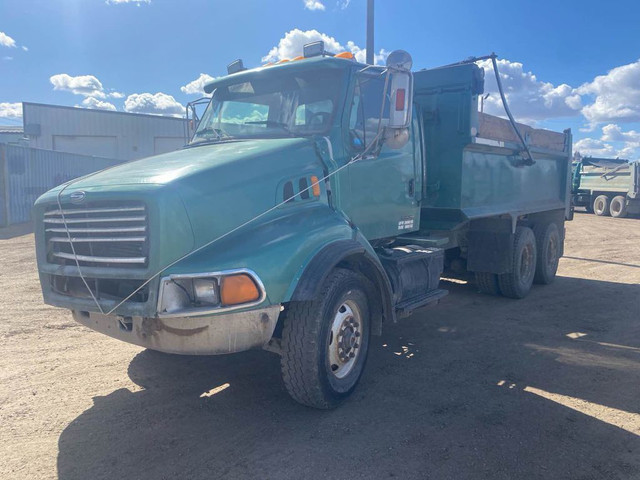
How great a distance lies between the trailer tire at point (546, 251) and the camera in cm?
892

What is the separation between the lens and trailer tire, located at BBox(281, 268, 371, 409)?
3803 mm

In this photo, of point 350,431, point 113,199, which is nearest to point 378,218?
point 350,431

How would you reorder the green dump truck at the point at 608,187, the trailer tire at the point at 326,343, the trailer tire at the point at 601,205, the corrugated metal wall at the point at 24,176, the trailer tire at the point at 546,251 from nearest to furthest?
the trailer tire at the point at 326,343 < the trailer tire at the point at 546,251 < the corrugated metal wall at the point at 24,176 < the green dump truck at the point at 608,187 < the trailer tire at the point at 601,205

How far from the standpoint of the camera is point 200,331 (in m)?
3.40

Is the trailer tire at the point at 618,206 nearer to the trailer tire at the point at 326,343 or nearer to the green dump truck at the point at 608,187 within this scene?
the green dump truck at the point at 608,187

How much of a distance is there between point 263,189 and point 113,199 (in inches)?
40.6

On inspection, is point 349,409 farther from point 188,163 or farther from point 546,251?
point 546,251

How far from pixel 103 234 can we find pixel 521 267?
662 centimetres

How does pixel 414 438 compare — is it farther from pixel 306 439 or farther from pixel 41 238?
pixel 41 238

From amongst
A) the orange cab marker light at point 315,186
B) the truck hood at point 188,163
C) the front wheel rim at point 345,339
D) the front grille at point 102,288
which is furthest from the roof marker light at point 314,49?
the front grille at point 102,288

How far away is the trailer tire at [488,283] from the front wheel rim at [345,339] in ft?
14.0

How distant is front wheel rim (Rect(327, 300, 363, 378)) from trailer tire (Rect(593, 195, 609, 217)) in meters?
25.2

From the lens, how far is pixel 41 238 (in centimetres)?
399

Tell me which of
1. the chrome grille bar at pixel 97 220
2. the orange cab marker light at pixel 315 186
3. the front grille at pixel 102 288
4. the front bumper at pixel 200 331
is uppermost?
the orange cab marker light at pixel 315 186
